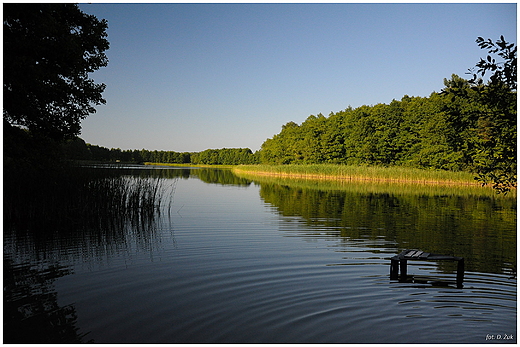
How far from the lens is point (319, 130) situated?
6506 cm

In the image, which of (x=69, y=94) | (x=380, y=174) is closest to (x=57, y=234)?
(x=69, y=94)

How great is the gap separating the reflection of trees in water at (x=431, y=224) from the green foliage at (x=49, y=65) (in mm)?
7007

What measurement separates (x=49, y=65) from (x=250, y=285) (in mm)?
7997

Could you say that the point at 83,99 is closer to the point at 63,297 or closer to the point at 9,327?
the point at 63,297

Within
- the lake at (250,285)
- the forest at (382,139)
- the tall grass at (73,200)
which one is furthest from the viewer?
the forest at (382,139)

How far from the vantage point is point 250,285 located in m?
6.13

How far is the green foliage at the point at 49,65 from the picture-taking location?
9180 mm

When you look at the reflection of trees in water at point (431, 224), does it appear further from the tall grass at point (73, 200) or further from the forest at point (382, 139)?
the forest at point (382, 139)

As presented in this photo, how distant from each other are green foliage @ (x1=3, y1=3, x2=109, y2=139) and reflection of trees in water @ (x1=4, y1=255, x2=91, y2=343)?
4367 mm

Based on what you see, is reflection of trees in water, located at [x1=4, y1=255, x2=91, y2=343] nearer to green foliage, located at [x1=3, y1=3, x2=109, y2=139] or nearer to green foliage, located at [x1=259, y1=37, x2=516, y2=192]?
green foliage, located at [x1=3, y1=3, x2=109, y2=139]

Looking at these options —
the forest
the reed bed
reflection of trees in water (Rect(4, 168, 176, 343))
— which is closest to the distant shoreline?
the reed bed

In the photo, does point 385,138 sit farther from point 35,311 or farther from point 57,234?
point 35,311

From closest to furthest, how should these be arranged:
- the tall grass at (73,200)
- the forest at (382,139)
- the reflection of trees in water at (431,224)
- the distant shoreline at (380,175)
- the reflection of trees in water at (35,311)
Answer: the reflection of trees in water at (35,311)
the reflection of trees in water at (431,224)
the tall grass at (73,200)
the distant shoreline at (380,175)
the forest at (382,139)

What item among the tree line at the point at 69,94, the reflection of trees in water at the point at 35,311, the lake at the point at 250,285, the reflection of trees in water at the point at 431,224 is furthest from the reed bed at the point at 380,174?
the reflection of trees in water at the point at 35,311
